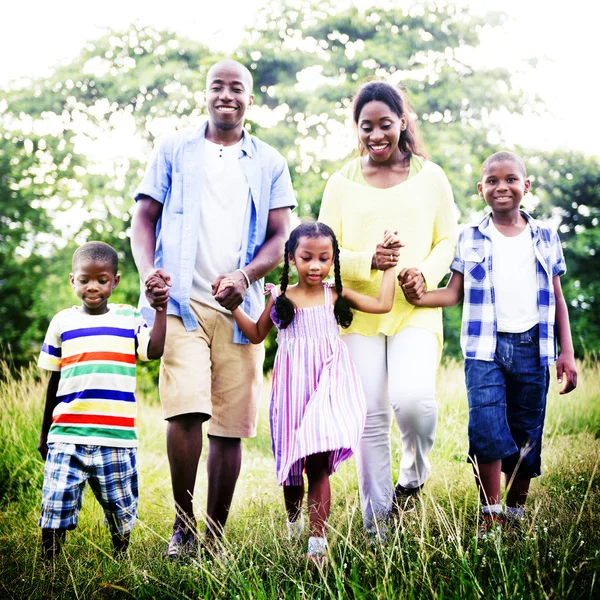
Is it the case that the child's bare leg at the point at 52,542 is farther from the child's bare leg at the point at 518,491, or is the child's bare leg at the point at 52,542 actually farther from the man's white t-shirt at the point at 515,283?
the man's white t-shirt at the point at 515,283

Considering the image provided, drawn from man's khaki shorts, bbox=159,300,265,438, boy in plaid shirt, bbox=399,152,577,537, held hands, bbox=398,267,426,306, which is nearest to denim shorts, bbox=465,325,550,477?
boy in plaid shirt, bbox=399,152,577,537

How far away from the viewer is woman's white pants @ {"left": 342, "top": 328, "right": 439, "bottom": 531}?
332cm

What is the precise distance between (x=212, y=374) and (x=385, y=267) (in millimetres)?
1053

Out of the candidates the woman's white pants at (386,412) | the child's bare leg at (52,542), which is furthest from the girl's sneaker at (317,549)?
the child's bare leg at (52,542)

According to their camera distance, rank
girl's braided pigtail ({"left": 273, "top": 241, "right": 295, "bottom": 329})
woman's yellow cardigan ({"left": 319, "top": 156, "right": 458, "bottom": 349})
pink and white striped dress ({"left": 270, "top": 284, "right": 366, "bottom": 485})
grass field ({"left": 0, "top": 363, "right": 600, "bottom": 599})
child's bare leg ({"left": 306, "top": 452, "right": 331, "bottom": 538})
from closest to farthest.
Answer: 1. grass field ({"left": 0, "top": 363, "right": 600, "bottom": 599})
2. child's bare leg ({"left": 306, "top": 452, "right": 331, "bottom": 538})
3. pink and white striped dress ({"left": 270, "top": 284, "right": 366, "bottom": 485})
4. girl's braided pigtail ({"left": 273, "top": 241, "right": 295, "bottom": 329})
5. woman's yellow cardigan ({"left": 319, "top": 156, "right": 458, "bottom": 349})

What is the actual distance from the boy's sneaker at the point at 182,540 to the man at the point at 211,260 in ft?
0.16

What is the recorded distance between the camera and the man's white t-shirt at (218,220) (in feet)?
11.7

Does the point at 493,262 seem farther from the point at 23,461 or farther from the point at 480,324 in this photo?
the point at 23,461

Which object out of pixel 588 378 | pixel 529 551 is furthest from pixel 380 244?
pixel 588 378

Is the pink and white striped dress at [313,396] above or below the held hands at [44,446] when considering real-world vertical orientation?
above

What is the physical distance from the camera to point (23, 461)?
17.2 feet

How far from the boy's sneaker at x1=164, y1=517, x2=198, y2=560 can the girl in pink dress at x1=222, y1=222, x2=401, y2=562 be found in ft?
1.50

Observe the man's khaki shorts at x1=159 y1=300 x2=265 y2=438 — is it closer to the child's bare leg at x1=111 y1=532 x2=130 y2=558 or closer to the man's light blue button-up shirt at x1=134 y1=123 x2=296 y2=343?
the man's light blue button-up shirt at x1=134 y1=123 x2=296 y2=343

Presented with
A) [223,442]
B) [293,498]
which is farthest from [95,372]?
[293,498]
